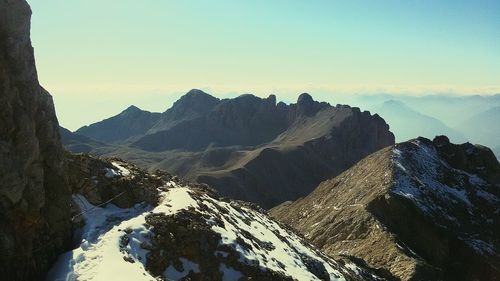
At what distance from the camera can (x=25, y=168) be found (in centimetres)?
1905

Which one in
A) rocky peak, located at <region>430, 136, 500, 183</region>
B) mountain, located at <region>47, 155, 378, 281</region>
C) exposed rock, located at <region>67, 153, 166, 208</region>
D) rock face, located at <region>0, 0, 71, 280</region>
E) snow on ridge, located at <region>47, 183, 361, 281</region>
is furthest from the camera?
rocky peak, located at <region>430, 136, 500, 183</region>

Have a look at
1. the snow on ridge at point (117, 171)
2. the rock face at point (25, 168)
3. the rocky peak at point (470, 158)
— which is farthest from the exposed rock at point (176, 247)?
the rocky peak at point (470, 158)

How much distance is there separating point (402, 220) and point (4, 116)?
47208mm

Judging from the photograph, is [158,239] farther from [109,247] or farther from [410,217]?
[410,217]

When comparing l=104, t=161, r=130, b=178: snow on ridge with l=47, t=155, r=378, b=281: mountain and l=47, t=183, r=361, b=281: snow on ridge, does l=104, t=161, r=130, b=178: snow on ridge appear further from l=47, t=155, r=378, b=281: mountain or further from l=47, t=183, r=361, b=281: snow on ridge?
l=47, t=183, r=361, b=281: snow on ridge

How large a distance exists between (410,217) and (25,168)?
47.2 m

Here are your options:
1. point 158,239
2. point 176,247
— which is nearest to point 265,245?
point 176,247

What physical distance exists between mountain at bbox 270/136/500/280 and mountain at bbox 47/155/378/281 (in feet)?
60.3

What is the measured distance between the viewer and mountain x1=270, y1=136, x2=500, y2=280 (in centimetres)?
5100

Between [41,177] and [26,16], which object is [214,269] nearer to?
[41,177]

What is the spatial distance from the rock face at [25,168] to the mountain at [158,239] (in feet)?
3.81

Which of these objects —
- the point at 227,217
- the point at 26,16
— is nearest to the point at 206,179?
the point at 227,217

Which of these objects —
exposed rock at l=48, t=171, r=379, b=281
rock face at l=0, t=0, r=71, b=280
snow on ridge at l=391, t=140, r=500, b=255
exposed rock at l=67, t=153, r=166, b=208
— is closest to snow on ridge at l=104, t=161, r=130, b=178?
exposed rock at l=67, t=153, r=166, b=208

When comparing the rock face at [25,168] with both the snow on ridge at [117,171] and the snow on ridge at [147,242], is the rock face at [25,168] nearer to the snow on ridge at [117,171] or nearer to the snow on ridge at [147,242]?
the snow on ridge at [147,242]
